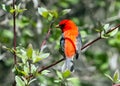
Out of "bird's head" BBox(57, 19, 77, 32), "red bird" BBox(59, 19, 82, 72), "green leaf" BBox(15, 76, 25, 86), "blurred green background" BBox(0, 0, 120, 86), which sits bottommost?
"blurred green background" BBox(0, 0, 120, 86)

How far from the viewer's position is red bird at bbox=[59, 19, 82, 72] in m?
4.60

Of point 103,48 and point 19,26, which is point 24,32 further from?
point 103,48

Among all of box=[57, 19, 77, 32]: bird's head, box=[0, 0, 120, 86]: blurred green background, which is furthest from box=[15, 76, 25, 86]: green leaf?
box=[0, 0, 120, 86]: blurred green background

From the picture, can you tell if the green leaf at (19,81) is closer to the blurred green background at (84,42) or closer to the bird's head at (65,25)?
the bird's head at (65,25)

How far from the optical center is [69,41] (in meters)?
4.89

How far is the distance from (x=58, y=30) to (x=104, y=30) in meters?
1.88

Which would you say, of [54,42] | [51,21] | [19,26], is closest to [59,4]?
[19,26]

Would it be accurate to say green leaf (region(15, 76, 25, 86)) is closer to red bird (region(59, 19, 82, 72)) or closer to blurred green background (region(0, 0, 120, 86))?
red bird (region(59, 19, 82, 72))

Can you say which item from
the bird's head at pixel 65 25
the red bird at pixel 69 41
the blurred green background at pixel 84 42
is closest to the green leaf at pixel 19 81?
the red bird at pixel 69 41

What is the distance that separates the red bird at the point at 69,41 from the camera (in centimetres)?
460

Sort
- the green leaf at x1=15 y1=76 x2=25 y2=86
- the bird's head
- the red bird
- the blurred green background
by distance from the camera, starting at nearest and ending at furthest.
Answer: the green leaf at x1=15 y1=76 x2=25 y2=86
the red bird
the bird's head
the blurred green background

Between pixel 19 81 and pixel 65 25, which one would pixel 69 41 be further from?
pixel 19 81

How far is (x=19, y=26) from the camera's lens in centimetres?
610

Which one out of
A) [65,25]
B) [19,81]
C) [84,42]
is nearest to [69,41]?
[65,25]
